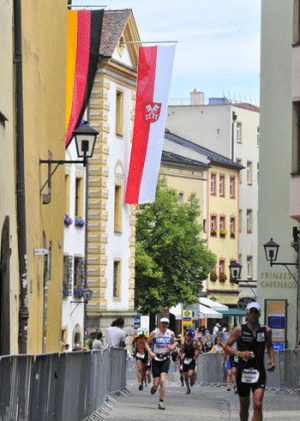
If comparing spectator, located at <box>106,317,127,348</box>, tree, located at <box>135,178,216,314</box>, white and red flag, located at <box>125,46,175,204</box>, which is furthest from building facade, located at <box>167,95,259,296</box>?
spectator, located at <box>106,317,127,348</box>

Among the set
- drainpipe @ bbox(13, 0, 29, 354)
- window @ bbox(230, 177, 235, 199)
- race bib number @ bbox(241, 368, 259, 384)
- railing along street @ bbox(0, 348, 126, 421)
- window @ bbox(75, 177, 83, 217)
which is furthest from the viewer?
window @ bbox(230, 177, 235, 199)

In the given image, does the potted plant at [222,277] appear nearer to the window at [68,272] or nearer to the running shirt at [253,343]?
the window at [68,272]

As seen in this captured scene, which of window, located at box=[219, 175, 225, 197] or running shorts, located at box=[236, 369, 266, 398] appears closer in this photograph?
running shorts, located at box=[236, 369, 266, 398]

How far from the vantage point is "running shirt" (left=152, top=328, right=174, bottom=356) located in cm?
3112

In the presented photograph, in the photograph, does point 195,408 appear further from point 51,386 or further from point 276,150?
point 276,150

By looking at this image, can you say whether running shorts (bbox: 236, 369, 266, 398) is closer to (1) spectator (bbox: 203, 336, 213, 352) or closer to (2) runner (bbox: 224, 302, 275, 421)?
(2) runner (bbox: 224, 302, 275, 421)

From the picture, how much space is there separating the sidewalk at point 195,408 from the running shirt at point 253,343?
16.8ft

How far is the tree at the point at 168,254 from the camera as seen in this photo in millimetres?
83688

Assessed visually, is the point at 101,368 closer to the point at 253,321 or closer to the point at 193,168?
the point at 253,321

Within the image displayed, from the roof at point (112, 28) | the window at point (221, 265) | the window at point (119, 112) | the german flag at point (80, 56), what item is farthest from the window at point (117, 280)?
the window at point (221, 265)

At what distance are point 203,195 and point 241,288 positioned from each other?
27.6ft

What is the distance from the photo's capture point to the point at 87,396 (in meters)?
23.4

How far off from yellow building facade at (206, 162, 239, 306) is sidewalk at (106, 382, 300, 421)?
69195 millimetres

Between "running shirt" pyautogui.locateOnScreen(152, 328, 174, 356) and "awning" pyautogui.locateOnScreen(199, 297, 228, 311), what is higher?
"awning" pyautogui.locateOnScreen(199, 297, 228, 311)
